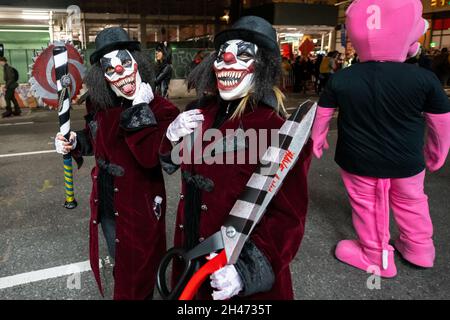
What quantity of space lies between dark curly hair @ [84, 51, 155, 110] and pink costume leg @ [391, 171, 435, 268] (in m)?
1.85

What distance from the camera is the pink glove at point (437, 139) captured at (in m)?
2.78

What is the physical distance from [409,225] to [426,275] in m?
0.39

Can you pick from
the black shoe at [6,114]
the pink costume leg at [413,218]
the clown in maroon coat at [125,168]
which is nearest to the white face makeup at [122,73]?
the clown in maroon coat at [125,168]

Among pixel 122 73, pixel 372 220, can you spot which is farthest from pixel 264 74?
pixel 372 220

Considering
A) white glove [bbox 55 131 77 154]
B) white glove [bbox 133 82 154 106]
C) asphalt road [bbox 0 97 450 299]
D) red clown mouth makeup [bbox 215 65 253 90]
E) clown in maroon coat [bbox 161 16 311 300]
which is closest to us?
clown in maroon coat [bbox 161 16 311 300]

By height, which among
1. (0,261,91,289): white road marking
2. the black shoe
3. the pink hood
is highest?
the pink hood

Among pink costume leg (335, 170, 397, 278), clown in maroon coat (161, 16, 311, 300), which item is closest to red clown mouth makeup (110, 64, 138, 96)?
clown in maroon coat (161, 16, 311, 300)

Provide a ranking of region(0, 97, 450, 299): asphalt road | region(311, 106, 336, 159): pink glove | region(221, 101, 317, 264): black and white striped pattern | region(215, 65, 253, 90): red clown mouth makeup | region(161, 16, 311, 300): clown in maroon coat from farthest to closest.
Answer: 1. region(311, 106, 336, 159): pink glove
2. region(0, 97, 450, 299): asphalt road
3. region(215, 65, 253, 90): red clown mouth makeup
4. region(161, 16, 311, 300): clown in maroon coat
5. region(221, 101, 317, 264): black and white striped pattern

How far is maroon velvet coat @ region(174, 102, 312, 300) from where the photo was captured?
5.05 ft

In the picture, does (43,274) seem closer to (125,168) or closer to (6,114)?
(125,168)

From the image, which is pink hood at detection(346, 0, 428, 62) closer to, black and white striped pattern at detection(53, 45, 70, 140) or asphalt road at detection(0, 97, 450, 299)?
asphalt road at detection(0, 97, 450, 299)

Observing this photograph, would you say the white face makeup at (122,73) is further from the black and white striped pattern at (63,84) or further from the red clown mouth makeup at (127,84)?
the black and white striped pattern at (63,84)

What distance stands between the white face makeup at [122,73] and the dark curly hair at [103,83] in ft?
0.21
